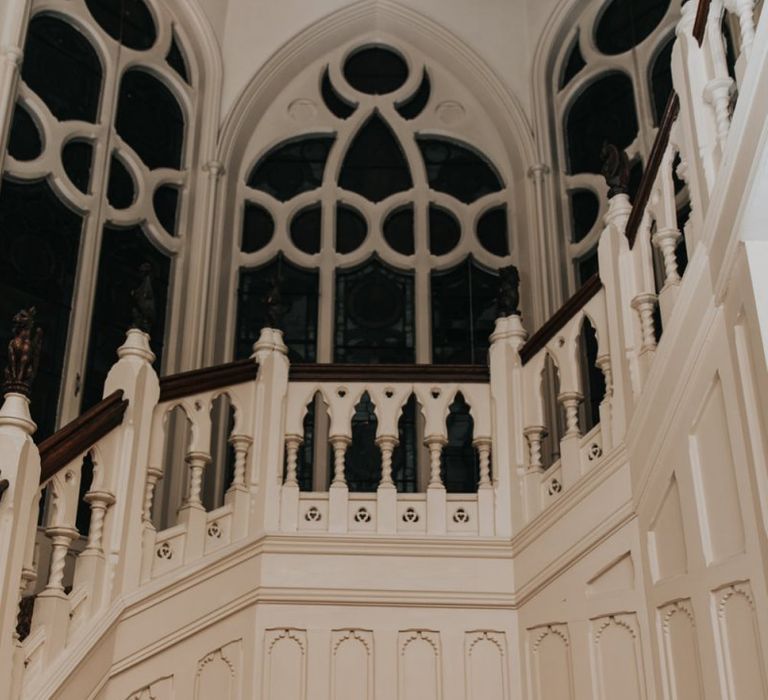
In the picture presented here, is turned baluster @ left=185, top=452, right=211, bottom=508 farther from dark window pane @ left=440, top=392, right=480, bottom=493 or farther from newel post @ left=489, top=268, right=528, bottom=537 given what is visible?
dark window pane @ left=440, top=392, right=480, bottom=493

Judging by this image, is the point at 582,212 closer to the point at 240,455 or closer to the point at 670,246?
the point at 240,455

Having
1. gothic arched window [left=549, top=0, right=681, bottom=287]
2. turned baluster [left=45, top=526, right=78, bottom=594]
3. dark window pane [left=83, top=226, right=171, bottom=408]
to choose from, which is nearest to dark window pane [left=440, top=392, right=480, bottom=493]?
gothic arched window [left=549, top=0, right=681, bottom=287]

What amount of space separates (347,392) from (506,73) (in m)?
4.87

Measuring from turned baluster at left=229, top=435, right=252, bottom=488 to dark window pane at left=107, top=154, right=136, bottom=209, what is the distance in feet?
12.1

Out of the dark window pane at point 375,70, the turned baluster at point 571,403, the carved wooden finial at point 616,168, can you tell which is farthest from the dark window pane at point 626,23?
the turned baluster at point 571,403

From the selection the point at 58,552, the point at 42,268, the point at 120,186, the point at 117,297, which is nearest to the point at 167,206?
the point at 120,186

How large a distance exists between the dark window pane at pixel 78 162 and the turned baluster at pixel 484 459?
4206mm

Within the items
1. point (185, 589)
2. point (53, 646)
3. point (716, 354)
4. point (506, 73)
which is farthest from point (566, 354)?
point (506, 73)

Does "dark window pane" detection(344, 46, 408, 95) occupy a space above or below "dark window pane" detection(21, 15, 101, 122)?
above

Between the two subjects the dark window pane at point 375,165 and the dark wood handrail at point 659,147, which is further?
the dark window pane at point 375,165

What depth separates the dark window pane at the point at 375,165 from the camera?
929cm

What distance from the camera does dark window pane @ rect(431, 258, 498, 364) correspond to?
27.9ft

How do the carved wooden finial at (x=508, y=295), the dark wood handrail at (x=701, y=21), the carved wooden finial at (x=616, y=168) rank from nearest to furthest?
1. the dark wood handrail at (x=701, y=21)
2. the carved wooden finial at (x=616, y=168)
3. the carved wooden finial at (x=508, y=295)

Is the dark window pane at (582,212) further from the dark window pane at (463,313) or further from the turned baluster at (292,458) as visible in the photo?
the turned baluster at (292,458)
